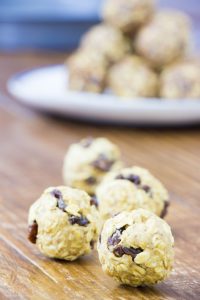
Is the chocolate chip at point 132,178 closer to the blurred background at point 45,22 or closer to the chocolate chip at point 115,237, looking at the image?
the chocolate chip at point 115,237

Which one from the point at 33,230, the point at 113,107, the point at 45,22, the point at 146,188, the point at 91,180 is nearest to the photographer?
the point at 33,230

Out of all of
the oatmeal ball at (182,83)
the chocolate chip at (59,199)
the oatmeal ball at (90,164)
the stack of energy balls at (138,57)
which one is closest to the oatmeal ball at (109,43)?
the stack of energy balls at (138,57)

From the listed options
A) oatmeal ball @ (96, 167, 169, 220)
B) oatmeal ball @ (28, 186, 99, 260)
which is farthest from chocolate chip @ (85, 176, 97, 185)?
oatmeal ball @ (28, 186, 99, 260)

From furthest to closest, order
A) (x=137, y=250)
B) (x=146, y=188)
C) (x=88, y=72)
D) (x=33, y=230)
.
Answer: (x=88, y=72)
(x=146, y=188)
(x=33, y=230)
(x=137, y=250)

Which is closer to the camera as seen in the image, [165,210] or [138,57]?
[165,210]

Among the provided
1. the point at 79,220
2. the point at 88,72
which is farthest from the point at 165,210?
the point at 88,72

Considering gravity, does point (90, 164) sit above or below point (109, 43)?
below

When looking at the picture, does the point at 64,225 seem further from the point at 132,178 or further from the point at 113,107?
the point at 113,107

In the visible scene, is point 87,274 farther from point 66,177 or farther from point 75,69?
point 75,69
